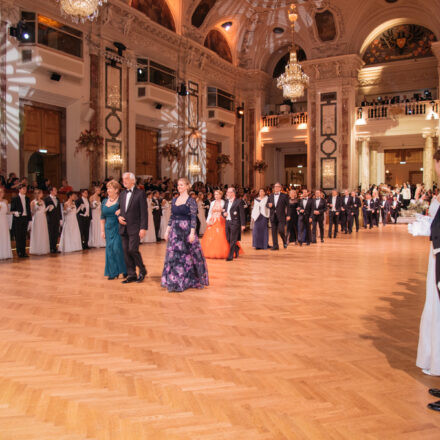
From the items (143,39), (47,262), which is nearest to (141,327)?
(47,262)

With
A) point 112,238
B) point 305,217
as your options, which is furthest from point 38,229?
point 305,217

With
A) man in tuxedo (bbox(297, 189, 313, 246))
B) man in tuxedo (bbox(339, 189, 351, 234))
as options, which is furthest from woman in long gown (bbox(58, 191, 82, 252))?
man in tuxedo (bbox(339, 189, 351, 234))

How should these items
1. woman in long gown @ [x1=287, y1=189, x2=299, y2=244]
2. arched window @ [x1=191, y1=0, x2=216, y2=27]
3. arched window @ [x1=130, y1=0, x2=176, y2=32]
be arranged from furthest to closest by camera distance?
1. arched window @ [x1=191, y1=0, x2=216, y2=27]
2. arched window @ [x1=130, y1=0, x2=176, y2=32]
3. woman in long gown @ [x1=287, y1=189, x2=299, y2=244]

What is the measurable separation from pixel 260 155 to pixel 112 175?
1070 centimetres

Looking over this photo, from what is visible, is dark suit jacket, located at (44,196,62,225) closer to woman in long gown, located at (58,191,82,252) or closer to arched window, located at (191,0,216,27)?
woman in long gown, located at (58,191,82,252)

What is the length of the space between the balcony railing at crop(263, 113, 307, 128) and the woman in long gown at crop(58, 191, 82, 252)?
15.4 m

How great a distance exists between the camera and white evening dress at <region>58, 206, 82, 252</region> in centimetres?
1024

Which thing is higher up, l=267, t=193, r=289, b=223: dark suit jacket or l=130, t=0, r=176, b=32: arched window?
l=130, t=0, r=176, b=32: arched window

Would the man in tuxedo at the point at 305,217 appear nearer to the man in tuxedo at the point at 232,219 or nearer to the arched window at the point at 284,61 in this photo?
the man in tuxedo at the point at 232,219

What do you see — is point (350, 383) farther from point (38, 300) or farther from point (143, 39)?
point (143, 39)

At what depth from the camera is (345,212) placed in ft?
52.1

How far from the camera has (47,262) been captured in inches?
340

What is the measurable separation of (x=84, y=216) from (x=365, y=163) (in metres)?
16.2

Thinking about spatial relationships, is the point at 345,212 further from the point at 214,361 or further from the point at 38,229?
the point at 214,361
